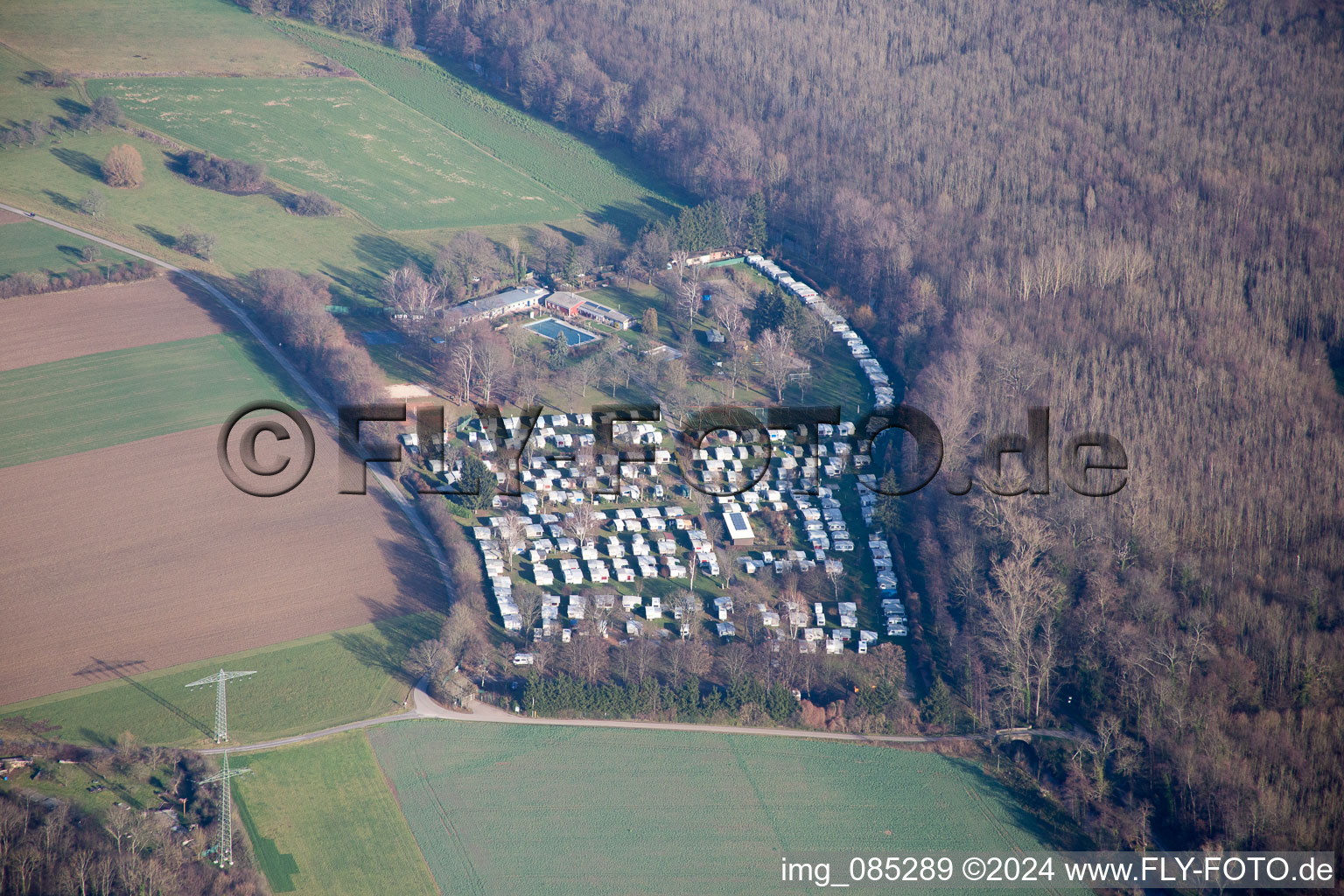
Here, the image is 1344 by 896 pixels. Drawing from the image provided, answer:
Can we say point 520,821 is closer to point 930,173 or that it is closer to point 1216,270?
point 1216,270

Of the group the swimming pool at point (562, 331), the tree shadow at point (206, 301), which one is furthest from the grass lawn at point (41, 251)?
the swimming pool at point (562, 331)

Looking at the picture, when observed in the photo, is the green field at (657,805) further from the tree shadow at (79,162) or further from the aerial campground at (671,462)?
the tree shadow at (79,162)

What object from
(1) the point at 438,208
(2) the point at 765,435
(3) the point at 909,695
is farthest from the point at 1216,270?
(1) the point at 438,208

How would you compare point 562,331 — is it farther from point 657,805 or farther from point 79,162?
point 79,162

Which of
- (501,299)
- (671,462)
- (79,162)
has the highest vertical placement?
(79,162)

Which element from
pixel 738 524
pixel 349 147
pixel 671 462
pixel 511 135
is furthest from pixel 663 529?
pixel 511 135
